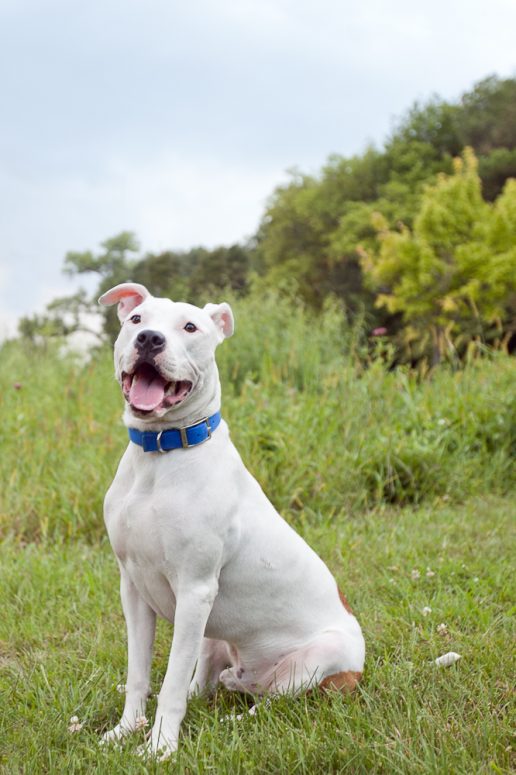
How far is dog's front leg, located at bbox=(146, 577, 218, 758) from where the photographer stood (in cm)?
222

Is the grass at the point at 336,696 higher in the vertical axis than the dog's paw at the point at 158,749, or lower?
lower

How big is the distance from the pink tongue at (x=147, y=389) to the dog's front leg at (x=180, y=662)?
1.89 ft

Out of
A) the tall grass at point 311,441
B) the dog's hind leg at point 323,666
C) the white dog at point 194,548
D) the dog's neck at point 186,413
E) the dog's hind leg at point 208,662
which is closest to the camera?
the white dog at point 194,548

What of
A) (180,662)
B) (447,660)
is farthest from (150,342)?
(447,660)

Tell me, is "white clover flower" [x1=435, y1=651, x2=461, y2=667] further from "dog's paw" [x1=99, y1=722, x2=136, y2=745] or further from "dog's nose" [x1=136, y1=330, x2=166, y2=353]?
"dog's nose" [x1=136, y1=330, x2=166, y2=353]

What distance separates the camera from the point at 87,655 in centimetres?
309

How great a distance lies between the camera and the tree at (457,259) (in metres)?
24.1

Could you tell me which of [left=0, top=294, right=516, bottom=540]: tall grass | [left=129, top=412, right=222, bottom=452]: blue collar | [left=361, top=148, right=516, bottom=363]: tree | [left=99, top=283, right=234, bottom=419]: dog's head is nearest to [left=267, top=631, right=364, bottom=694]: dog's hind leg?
[left=129, top=412, right=222, bottom=452]: blue collar

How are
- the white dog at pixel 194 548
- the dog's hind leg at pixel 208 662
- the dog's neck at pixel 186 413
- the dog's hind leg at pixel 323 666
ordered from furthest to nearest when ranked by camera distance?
the dog's hind leg at pixel 208 662, the dog's hind leg at pixel 323 666, the dog's neck at pixel 186 413, the white dog at pixel 194 548

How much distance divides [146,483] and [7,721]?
98cm

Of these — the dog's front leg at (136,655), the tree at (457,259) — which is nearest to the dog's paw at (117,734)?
the dog's front leg at (136,655)

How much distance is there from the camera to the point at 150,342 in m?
2.17

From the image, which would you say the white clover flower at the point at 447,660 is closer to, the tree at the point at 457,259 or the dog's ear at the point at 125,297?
the dog's ear at the point at 125,297

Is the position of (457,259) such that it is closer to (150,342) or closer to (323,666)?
(323,666)
